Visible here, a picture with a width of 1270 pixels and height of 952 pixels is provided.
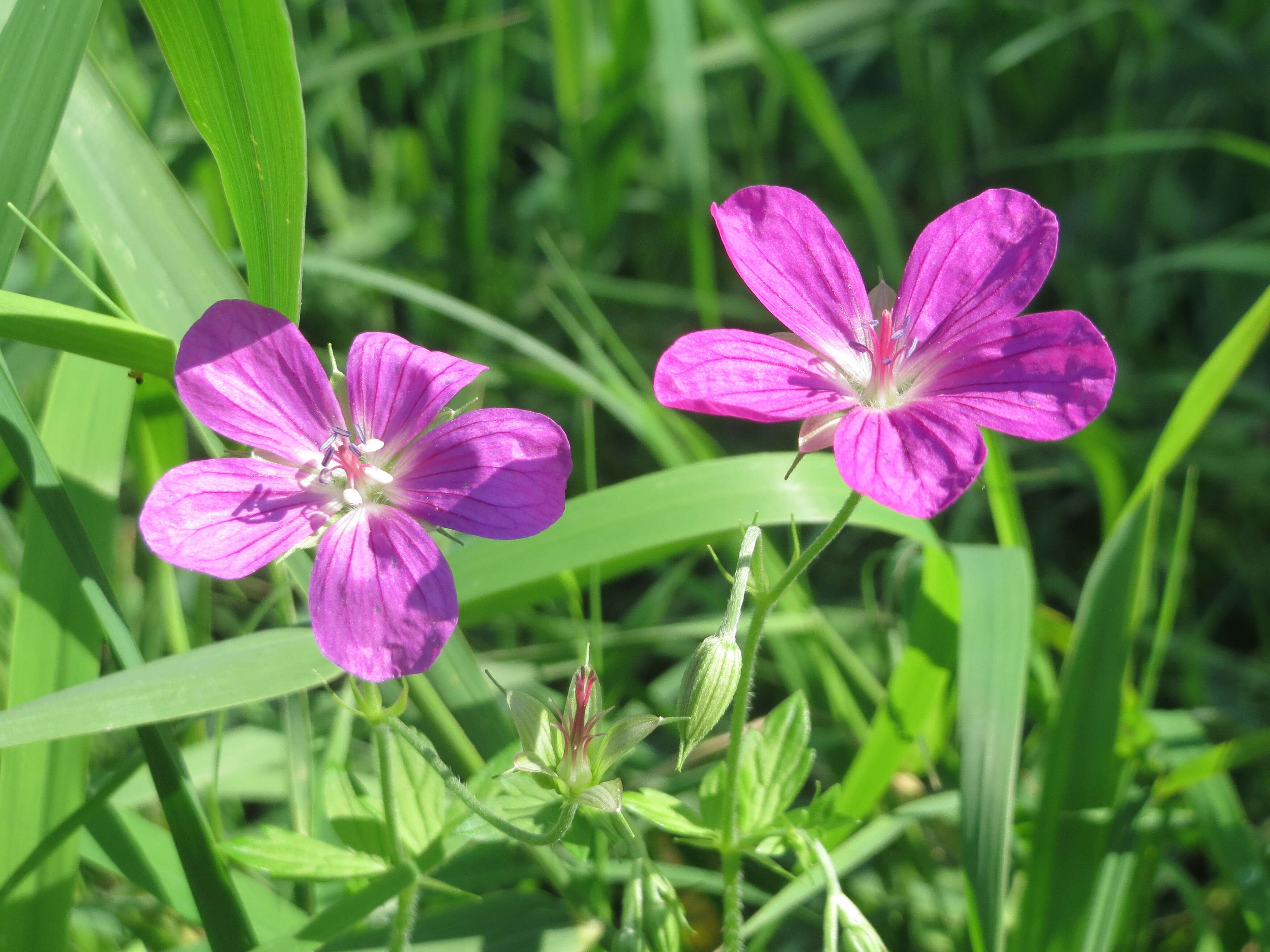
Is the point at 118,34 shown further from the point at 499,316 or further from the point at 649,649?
the point at 649,649

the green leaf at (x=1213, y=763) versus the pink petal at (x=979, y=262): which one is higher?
the pink petal at (x=979, y=262)

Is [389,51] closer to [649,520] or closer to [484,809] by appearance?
[649,520]

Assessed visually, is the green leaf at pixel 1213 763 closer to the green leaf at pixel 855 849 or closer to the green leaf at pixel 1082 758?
the green leaf at pixel 1082 758

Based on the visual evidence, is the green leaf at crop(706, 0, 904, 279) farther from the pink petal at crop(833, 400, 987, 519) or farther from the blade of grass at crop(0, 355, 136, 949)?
the blade of grass at crop(0, 355, 136, 949)

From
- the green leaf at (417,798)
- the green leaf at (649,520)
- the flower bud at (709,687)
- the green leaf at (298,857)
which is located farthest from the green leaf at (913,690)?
the green leaf at (298,857)

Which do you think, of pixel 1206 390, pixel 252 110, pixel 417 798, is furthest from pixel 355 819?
pixel 1206 390

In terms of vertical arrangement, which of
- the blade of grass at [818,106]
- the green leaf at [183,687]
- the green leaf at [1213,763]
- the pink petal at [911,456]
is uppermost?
the blade of grass at [818,106]

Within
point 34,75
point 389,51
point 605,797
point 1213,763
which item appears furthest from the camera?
point 389,51
